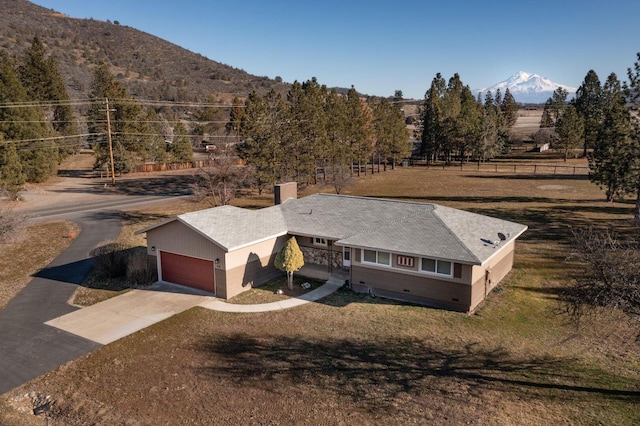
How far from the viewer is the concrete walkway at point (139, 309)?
1956 centimetres

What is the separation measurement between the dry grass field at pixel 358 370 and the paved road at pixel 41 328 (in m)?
0.88

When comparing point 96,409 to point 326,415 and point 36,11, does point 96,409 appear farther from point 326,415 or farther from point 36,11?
point 36,11

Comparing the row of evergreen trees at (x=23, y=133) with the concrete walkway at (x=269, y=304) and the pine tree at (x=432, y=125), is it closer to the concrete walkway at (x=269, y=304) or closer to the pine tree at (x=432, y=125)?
the concrete walkway at (x=269, y=304)

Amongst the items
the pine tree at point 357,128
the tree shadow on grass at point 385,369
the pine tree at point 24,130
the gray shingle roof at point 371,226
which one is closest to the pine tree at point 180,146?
the pine tree at point 24,130

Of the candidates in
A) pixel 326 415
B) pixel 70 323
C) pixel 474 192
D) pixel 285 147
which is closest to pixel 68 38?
pixel 285 147

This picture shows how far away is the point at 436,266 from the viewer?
70.2 feet

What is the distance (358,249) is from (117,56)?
170 meters

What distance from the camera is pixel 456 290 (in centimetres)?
2095

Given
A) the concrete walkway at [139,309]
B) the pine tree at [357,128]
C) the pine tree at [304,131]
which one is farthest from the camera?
the pine tree at [357,128]

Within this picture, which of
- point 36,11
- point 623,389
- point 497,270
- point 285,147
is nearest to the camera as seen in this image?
point 623,389

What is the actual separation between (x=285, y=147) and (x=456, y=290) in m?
34.3

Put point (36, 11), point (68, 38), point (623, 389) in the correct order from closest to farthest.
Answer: point (623, 389), point (68, 38), point (36, 11)

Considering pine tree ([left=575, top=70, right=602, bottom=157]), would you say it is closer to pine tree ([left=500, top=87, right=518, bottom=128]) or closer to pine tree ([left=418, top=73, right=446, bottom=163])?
pine tree ([left=500, top=87, right=518, bottom=128])

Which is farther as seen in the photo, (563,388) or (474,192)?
(474,192)
